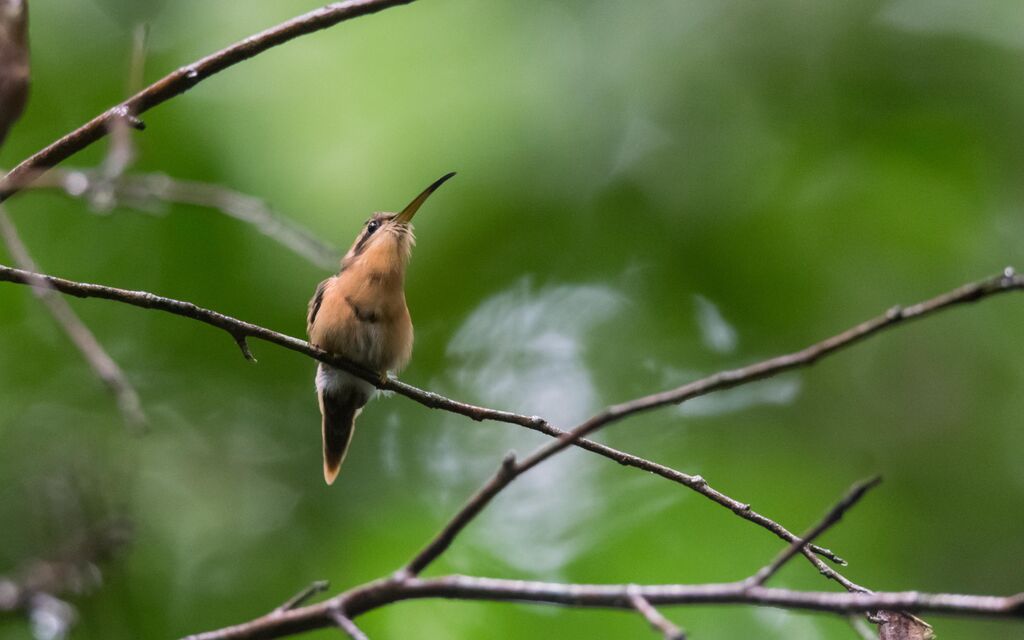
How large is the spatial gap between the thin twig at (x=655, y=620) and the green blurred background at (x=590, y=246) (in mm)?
3847

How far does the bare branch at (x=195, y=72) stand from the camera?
2227mm

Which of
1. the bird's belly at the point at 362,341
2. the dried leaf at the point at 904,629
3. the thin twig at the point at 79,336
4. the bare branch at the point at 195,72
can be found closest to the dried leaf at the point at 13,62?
the bare branch at the point at 195,72

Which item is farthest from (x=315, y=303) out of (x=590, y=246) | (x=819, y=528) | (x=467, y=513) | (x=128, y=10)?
(x=819, y=528)

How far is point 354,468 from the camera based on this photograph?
22.6ft

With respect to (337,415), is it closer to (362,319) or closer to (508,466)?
(362,319)

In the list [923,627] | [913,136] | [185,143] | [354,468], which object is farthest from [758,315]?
[923,627]

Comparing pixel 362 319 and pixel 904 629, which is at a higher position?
pixel 362 319

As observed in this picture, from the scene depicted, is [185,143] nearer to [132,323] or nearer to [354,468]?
[132,323]

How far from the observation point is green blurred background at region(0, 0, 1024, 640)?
580 cm

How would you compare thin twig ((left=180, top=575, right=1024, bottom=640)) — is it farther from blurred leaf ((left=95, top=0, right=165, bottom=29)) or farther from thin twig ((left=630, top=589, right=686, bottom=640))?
blurred leaf ((left=95, top=0, right=165, bottom=29))

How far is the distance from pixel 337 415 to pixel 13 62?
319 cm

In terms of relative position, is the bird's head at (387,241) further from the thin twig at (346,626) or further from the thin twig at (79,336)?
the thin twig at (346,626)

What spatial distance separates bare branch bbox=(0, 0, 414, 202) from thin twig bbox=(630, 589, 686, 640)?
54.0 inches

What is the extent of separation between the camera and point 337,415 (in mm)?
4895
